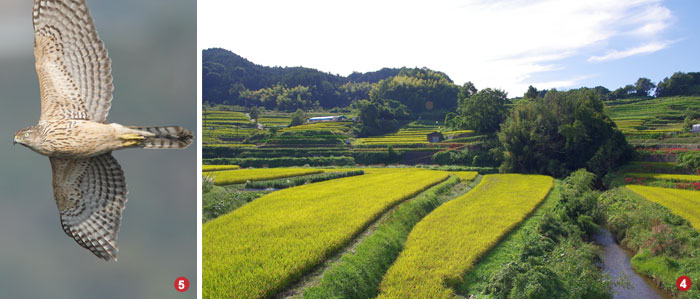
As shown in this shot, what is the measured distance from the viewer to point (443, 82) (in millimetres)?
5715

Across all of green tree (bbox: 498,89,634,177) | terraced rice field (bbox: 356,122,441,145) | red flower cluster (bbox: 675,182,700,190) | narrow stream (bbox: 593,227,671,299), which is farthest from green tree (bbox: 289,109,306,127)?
red flower cluster (bbox: 675,182,700,190)

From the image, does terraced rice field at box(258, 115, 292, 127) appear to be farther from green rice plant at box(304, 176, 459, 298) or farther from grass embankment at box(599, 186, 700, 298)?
grass embankment at box(599, 186, 700, 298)

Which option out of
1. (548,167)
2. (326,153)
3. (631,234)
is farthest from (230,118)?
(631,234)

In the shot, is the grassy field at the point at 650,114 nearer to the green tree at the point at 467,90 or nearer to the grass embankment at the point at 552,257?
the grass embankment at the point at 552,257

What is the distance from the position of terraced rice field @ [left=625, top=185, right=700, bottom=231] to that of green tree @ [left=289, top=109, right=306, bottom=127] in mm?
4775

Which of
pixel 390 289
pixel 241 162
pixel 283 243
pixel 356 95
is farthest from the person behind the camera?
pixel 356 95

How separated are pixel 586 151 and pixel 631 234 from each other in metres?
1.07

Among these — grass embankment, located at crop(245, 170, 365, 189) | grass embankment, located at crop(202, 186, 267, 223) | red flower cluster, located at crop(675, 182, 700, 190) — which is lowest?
grass embankment, located at crop(202, 186, 267, 223)

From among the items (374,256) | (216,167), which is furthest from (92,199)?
(216,167)

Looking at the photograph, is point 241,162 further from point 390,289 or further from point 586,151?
point 586,151

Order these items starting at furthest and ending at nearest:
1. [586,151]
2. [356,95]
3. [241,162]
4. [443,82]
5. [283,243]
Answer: [356,95] → [241,162] → [443,82] → [586,151] → [283,243]

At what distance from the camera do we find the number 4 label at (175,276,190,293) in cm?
427

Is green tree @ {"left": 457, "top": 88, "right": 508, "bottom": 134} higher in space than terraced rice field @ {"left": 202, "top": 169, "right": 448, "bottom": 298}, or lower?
higher

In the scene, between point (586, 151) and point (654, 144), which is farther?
point (586, 151)
